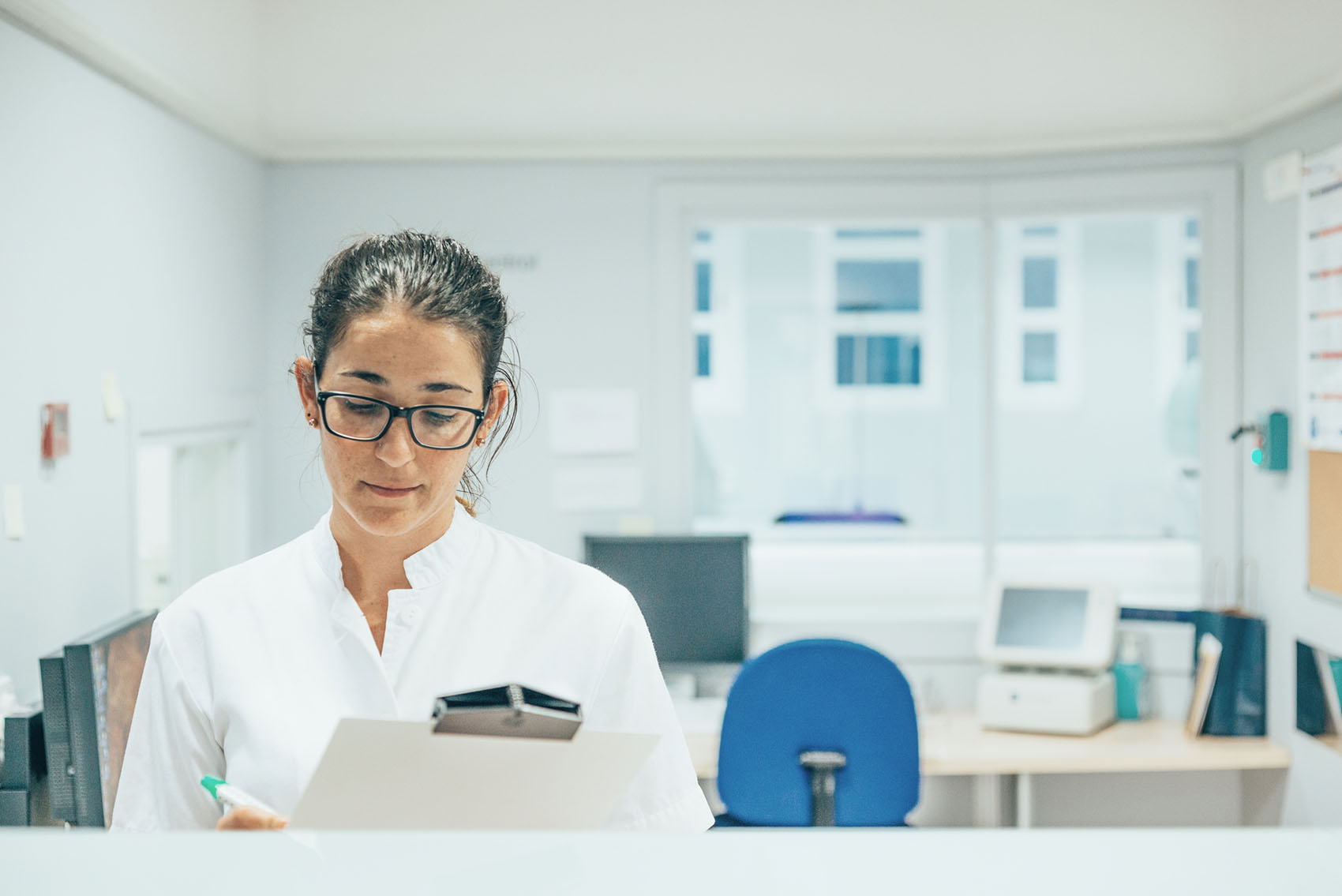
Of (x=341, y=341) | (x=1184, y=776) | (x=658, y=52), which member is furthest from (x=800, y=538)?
(x=341, y=341)

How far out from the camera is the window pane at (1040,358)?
8.79 ft

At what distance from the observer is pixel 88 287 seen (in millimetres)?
1360

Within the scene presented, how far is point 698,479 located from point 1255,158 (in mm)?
1348

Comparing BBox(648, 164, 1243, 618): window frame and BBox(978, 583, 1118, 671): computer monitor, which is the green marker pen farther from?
BBox(978, 583, 1118, 671): computer monitor

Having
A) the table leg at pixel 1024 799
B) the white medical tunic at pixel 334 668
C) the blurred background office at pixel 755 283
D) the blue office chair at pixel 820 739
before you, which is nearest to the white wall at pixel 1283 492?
the blurred background office at pixel 755 283

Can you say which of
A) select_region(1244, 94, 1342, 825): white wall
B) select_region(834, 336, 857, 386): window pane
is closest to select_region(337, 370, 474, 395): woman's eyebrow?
select_region(1244, 94, 1342, 825): white wall

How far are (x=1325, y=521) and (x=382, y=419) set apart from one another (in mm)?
1952

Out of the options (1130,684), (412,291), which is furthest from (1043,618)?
(412,291)

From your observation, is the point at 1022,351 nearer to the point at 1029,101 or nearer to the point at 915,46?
the point at 1029,101

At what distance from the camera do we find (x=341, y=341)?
0.59 meters

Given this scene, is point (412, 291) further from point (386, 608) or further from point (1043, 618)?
point (1043, 618)

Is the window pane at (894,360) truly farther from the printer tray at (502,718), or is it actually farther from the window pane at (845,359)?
the printer tray at (502,718)

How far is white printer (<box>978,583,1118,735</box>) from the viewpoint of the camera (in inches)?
83.6

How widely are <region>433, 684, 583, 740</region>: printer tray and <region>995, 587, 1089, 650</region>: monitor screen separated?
6.35 feet
